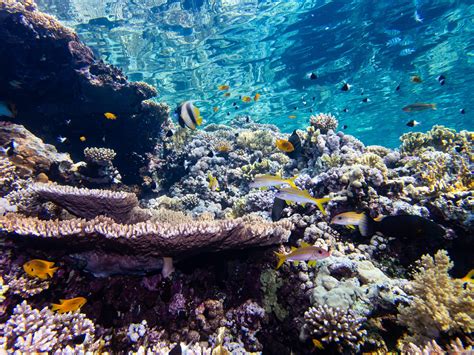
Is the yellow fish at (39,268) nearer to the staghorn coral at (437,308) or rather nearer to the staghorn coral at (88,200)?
the staghorn coral at (88,200)

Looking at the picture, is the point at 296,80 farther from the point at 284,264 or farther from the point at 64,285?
the point at 64,285

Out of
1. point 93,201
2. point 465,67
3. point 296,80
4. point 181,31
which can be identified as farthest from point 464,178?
point 465,67

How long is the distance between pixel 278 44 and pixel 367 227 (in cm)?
1792

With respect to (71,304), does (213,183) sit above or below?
above

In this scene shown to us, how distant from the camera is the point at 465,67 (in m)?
23.7

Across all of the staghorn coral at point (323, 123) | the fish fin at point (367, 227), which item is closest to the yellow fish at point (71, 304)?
the fish fin at point (367, 227)

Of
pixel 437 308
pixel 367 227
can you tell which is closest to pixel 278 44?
pixel 367 227

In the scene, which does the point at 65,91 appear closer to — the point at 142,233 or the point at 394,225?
the point at 142,233

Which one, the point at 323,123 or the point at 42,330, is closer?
the point at 42,330

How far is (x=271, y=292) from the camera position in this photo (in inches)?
156

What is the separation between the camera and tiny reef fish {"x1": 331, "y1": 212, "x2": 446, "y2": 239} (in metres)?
4.20

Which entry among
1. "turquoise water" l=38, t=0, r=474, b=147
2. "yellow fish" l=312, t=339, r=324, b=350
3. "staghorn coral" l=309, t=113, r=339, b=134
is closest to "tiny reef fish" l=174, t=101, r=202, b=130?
"yellow fish" l=312, t=339, r=324, b=350

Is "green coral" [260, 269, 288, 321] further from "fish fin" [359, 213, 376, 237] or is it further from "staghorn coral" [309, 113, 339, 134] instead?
"staghorn coral" [309, 113, 339, 134]

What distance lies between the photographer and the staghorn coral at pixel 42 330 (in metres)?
2.66
